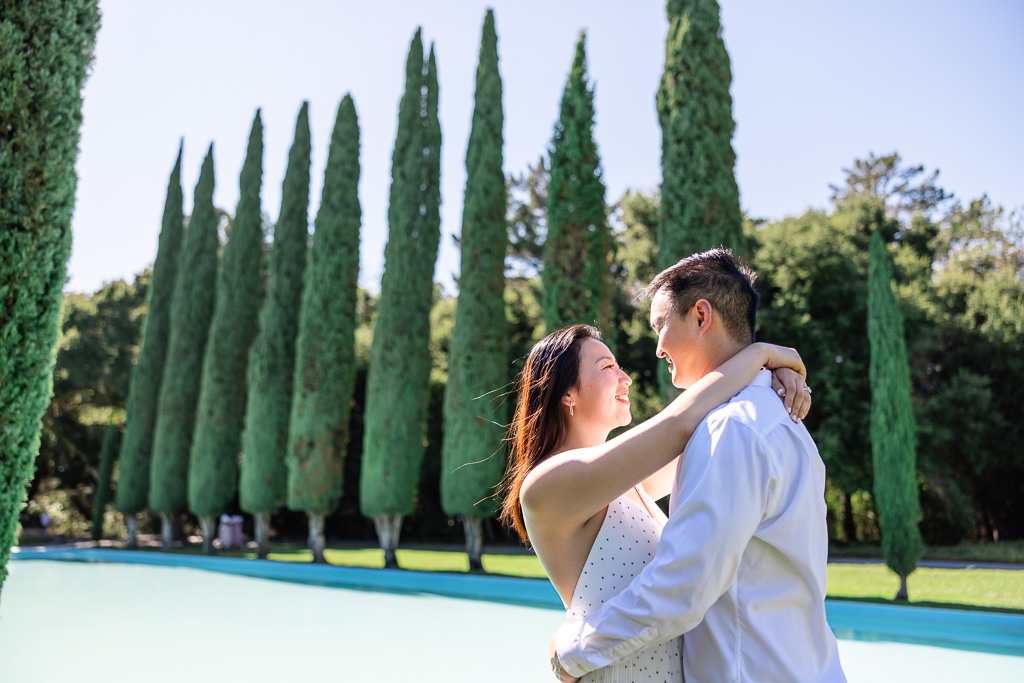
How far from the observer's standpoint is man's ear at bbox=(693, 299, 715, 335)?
1.56 meters

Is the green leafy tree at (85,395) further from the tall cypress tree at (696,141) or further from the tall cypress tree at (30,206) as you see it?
the tall cypress tree at (30,206)

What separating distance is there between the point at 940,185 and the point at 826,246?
1345 centimetres

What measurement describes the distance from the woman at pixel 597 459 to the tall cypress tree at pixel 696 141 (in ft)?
29.7

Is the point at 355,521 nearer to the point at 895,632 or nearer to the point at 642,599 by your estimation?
the point at 895,632

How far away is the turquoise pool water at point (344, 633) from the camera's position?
5.45 metres

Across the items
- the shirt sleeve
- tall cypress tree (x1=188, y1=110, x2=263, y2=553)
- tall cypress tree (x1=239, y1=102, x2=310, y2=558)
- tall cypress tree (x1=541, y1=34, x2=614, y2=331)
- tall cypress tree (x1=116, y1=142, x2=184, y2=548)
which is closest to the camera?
the shirt sleeve

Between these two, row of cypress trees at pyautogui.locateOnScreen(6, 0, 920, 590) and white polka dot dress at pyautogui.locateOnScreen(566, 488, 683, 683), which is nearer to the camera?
white polka dot dress at pyautogui.locateOnScreen(566, 488, 683, 683)

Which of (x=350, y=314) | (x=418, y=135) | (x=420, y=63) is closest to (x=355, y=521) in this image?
(x=350, y=314)

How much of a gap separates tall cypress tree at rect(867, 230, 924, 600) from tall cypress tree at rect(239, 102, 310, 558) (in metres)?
12.6

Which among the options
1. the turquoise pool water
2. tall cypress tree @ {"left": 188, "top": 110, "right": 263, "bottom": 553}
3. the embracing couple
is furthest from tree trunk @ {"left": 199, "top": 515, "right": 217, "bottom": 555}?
the embracing couple

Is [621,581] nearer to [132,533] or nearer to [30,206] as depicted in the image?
[30,206]

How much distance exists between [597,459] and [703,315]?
1.49 ft

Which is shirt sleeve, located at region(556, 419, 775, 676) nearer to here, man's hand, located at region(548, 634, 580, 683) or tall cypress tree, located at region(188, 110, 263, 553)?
man's hand, located at region(548, 634, 580, 683)

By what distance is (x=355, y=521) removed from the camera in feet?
71.1
